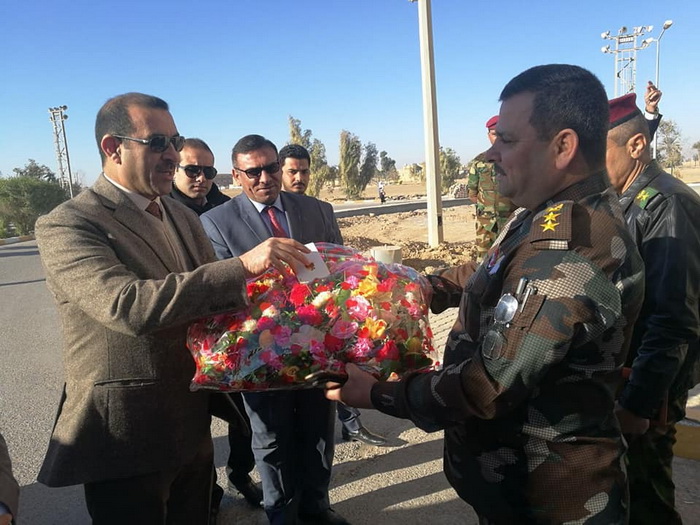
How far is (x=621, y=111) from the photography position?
7.79 feet

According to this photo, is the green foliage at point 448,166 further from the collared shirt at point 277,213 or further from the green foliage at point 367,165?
the collared shirt at point 277,213

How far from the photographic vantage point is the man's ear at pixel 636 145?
2371mm

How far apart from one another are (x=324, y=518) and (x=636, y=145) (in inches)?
96.9

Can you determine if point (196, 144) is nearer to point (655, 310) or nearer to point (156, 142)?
point (156, 142)

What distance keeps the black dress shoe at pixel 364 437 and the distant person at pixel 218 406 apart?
81 centimetres

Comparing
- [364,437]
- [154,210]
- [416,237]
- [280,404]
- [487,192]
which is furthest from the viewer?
[416,237]

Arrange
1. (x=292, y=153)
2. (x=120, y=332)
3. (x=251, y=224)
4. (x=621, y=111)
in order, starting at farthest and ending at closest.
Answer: (x=292, y=153)
(x=251, y=224)
(x=621, y=111)
(x=120, y=332)

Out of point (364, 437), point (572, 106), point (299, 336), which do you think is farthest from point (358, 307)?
point (364, 437)

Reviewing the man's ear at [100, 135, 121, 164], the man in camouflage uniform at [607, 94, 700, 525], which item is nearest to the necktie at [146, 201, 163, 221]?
the man's ear at [100, 135, 121, 164]

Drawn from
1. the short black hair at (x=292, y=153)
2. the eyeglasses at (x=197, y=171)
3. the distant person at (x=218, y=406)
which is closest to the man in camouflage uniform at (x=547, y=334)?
the distant person at (x=218, y=406)

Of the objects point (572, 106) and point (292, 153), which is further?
point (292, 153)

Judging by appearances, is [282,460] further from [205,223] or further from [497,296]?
[497,296]

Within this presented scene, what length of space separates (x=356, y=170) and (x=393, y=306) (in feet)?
146

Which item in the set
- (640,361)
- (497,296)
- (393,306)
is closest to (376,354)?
(393,306)
